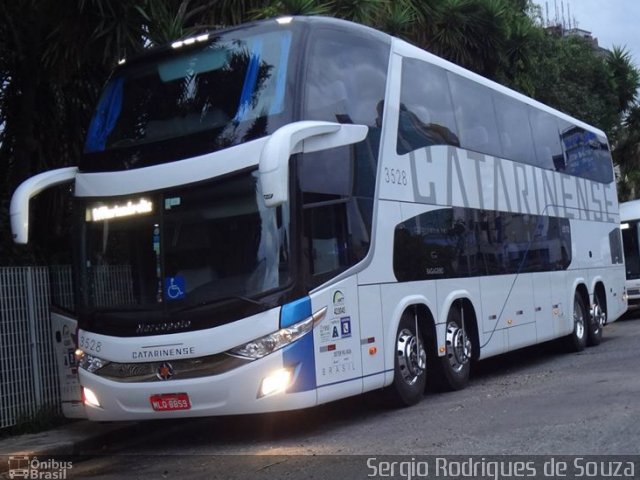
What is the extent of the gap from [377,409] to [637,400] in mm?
2958

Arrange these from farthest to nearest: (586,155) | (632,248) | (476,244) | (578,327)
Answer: (632,248) < (586,155) < (578,327) < (476,244)

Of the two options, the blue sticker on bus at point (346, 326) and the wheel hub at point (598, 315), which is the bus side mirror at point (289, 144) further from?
the wheel hub at point (598, 315)

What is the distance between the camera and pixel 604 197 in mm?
18344

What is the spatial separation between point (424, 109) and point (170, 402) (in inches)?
200

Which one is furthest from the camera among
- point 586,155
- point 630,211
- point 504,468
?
point 630,211

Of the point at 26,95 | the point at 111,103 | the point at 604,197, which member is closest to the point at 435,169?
the point at 111,103

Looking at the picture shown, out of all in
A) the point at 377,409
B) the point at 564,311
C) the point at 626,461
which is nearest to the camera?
the point at 626,461

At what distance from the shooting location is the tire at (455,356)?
11.0 metres

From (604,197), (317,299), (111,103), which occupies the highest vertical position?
(111,103)

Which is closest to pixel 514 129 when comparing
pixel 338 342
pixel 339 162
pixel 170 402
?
pixel 339 162

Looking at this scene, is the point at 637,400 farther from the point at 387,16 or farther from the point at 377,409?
the point at 387,16

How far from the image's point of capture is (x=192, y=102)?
355 inches

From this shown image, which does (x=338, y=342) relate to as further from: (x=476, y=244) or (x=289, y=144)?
(x=476, y=244)

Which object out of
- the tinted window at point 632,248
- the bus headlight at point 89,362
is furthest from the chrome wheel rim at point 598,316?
the bus headlight at point 89,362
